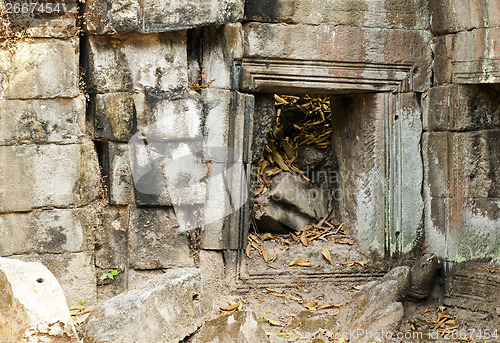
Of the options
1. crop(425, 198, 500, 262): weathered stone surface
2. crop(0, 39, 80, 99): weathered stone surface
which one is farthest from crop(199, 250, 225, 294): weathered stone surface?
crop(425, 198, 500, 262): weathered stone surface

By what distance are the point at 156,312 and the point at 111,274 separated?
45.1 inches

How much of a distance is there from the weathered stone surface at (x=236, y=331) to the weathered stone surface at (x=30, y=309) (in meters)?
0.76

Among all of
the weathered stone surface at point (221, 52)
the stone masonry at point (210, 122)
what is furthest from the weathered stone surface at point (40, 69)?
the weathered stone surface at point (221, 52)

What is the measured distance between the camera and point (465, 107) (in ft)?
15.1

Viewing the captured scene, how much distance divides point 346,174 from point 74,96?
234 centimetres

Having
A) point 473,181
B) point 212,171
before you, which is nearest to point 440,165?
point 473,181

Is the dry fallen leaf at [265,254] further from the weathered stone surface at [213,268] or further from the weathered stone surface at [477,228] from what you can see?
the weathered stone surface at [477,228]

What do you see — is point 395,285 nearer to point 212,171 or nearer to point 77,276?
point 212,171

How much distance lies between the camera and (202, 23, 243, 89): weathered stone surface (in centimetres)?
439

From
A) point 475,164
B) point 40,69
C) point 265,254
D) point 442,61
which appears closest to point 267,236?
point 265,254

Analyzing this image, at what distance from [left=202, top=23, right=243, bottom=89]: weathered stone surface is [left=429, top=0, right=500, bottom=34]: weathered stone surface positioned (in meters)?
1.54

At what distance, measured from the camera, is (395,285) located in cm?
420

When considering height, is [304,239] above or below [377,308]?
above

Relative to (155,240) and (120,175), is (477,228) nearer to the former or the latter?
(155,240)
